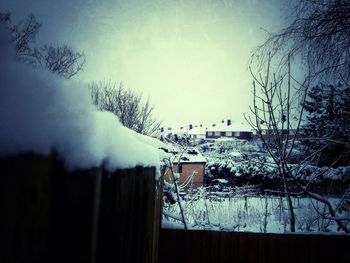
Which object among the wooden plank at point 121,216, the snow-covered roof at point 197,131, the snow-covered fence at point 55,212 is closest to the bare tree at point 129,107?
the wooden plank at point 121,216

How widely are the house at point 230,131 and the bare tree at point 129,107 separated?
138ft

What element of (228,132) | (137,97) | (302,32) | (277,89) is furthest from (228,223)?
(228,132)

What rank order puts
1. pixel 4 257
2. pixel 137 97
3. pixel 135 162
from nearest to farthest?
pixel 4 257
pixel 135 162
pixel 137 97

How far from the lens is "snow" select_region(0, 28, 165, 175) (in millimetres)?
461

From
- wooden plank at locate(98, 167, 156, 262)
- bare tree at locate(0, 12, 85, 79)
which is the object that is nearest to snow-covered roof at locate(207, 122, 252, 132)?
bare tree at locate(0, 12, 85, 79)

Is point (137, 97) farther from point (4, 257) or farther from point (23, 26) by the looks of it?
point (4, 257)

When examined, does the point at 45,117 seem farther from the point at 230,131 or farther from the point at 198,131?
the point at 198,131

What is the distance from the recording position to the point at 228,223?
9422 mm

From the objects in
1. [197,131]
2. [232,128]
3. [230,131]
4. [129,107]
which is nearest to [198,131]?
[197,131]

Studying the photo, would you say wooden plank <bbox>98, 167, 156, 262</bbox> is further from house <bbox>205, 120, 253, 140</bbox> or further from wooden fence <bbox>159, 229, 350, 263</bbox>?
house <bbox>205, 120, 253, 140</bbox>

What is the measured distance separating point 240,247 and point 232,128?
2577 inches

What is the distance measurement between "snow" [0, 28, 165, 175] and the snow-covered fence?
27 mm

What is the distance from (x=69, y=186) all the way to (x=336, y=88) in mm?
6846

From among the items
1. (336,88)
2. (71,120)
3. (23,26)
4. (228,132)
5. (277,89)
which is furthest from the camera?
(228,132)
